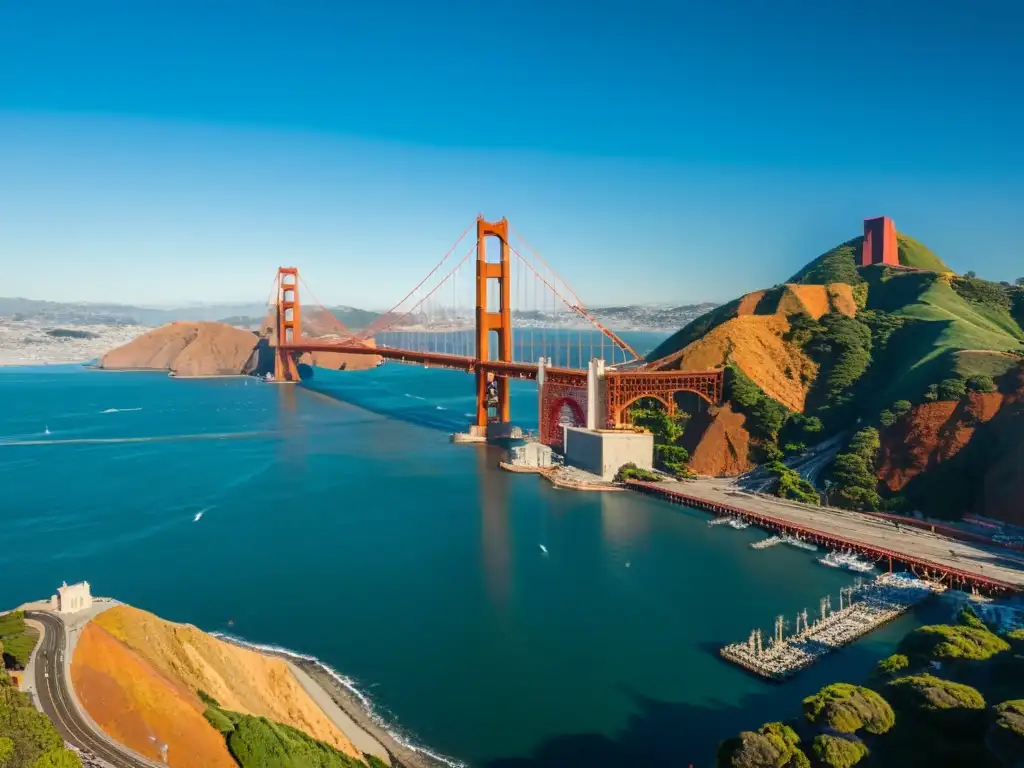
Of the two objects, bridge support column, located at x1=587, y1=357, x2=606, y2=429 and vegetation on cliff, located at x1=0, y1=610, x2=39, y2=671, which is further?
bridge support column, located at x1=587, y1=357, x2=606, y2=429

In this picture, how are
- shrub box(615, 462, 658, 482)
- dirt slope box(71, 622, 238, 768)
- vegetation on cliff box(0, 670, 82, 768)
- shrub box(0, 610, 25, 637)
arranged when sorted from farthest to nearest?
1. shrub box(615, 462, 658, 482)
2. shrub box(0, 610, 25, 637)
3. dirt slope box(71, 622, 238, 768)
4. vegetation on cliff box(0, 670, 82, 768)

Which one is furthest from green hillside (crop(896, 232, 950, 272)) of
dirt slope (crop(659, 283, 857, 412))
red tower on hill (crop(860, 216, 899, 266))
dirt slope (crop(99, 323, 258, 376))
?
dirt slope (crop(99, 323, 258, 376))

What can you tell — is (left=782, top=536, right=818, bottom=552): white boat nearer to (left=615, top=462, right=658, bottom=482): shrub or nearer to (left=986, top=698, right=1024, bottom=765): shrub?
(left=615, top=462, right=658, bottom=482): shrub

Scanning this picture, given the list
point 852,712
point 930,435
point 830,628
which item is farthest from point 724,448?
point 852,712

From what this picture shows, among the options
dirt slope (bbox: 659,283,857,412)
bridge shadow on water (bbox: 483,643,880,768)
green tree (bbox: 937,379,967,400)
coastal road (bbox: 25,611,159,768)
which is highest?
dirt slope (bbox: 659,283,857,412)

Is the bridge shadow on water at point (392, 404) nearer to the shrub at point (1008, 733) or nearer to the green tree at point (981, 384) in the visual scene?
the green tree at point (981, 384)

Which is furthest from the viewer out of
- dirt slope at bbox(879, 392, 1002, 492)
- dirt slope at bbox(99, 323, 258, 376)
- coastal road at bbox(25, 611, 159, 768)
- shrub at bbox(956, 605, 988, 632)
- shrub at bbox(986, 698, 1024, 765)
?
dirt slope at bbox(99, 323, 258, 376)

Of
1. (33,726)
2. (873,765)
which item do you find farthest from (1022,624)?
(33,726)
